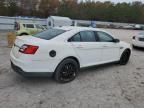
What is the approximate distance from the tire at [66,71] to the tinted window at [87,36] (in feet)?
2.61

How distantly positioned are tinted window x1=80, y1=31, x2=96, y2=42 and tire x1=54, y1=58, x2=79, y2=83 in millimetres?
795

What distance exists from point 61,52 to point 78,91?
106 centimetres

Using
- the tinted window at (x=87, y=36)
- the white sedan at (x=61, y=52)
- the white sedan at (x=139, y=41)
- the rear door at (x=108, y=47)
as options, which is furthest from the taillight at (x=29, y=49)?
the white sedan at (x=139, y=41)

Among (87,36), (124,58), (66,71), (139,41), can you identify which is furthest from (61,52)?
(139,41)

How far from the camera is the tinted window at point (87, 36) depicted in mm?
5492

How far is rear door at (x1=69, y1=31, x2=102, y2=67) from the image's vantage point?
5242 millimetres

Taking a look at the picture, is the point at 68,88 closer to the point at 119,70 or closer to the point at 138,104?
the point at 138,104

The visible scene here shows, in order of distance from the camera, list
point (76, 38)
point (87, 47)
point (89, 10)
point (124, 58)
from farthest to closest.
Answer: point (89, 10), point (124, 58), point (87, 47), point (76, 38)

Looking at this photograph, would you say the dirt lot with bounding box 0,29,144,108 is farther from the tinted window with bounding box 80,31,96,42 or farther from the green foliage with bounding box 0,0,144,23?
the green foliage with bounding box 0,0,144,23

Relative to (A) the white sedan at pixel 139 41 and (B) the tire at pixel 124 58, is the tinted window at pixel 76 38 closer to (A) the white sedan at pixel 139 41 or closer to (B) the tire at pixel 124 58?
(B) the tire at pixel 124 58

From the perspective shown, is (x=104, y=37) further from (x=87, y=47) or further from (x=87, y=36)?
(x=87, y=47)

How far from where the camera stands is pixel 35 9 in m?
60.3

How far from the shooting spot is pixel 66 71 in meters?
5.07

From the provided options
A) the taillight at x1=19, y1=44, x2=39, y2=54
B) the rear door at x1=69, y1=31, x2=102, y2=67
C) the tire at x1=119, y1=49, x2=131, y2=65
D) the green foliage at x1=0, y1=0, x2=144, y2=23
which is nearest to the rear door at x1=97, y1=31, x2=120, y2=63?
the rear door at x1=69, y1=31, x2=102, y2=67
